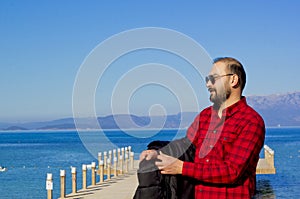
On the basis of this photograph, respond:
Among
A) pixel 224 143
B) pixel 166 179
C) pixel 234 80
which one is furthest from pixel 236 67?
pixel 166 179

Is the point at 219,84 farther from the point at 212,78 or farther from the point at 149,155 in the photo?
the point at 149,155

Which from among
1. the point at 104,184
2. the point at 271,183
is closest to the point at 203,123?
the point at 104,184

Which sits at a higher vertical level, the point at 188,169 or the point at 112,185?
the point at 188,169

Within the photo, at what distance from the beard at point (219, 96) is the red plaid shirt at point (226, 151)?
0.06m

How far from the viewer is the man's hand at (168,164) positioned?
10.9 feet

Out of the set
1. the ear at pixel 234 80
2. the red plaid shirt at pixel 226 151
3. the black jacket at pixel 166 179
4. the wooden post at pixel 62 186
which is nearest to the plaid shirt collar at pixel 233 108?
the red plaid shirt at pixel 226 151

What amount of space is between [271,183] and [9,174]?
2321 cm

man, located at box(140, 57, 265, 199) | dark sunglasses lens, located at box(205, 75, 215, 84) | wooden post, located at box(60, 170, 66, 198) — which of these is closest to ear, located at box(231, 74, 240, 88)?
man, located at box(140, 57, 265, 199)

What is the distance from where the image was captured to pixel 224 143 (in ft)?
11.4

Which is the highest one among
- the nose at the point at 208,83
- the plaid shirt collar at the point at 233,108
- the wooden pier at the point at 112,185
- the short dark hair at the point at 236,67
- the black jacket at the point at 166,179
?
the short dark hair at the point at 236,67

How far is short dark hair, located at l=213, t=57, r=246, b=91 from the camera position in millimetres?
3504

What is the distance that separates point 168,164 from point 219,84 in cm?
54

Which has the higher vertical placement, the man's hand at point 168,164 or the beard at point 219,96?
the beard at point 219,96

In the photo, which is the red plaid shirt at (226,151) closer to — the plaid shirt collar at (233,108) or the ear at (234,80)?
the plaid shirt collar at (233,108)
